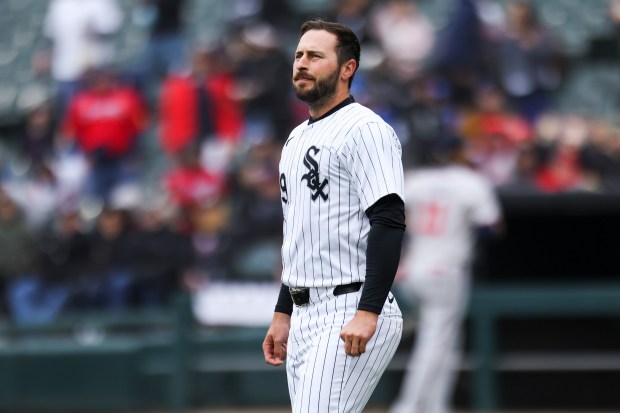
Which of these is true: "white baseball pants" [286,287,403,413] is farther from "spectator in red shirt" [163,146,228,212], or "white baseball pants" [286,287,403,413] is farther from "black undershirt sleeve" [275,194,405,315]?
"spectator in red shirt" [163,146,228,212]

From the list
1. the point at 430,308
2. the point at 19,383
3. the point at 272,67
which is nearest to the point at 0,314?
the point at 19,383

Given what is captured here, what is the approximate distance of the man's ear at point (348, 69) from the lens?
13.6 ft

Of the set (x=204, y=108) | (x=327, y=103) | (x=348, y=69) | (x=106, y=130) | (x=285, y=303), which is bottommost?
(x=285, y=303)

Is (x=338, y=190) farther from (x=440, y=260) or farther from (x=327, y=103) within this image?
(x=440, y=260)

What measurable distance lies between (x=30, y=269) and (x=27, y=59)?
4.06 m

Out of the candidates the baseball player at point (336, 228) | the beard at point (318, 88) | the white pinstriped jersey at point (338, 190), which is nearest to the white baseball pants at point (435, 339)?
the baseball player at point (336, 228)

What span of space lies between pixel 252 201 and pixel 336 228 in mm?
6339

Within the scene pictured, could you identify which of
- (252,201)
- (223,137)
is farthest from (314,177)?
(223,137)

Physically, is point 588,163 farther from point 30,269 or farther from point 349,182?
point 349,182

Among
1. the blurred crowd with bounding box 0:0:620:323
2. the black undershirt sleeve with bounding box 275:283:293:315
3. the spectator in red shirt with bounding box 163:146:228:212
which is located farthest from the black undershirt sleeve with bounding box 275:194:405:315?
the spectator in red shirt with bounding box 163:146:228:212

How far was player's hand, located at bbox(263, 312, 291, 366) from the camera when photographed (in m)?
4.39

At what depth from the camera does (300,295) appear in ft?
13.6

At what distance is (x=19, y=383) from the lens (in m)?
10.1

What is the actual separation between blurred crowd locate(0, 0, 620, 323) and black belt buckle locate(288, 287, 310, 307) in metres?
5.04
